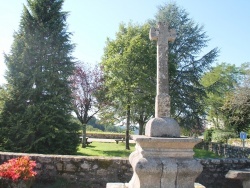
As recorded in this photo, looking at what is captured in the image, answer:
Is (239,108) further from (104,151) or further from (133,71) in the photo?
(104,151)

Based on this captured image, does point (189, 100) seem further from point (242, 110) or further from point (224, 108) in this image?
point (224, 108)

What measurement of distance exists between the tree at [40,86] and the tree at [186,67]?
333 inches

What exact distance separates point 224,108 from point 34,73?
2150 centimetres

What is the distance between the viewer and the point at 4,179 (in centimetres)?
577

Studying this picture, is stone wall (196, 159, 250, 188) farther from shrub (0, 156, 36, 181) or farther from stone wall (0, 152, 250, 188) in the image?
shrub (0, 156, 36, 181)

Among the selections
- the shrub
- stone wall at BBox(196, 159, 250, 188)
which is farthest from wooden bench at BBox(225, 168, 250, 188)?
the shrub

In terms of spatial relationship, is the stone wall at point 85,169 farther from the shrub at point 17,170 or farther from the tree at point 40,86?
the tree at point 40,86

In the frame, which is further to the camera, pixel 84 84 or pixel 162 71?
pixel 84 84

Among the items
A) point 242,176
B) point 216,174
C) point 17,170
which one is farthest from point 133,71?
point 17,170

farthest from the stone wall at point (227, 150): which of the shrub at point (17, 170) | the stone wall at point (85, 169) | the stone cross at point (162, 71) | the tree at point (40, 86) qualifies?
the shrub at point (17, 170)

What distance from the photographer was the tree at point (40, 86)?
43.5ft

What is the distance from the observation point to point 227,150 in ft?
62.1


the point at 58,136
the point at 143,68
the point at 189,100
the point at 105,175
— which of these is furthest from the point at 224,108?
the point at 105,175

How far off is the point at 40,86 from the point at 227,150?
523 inches
